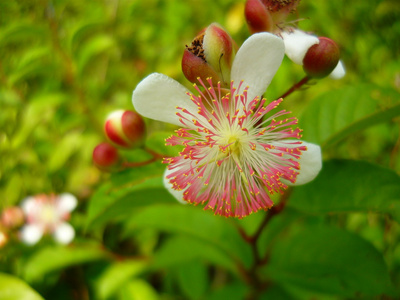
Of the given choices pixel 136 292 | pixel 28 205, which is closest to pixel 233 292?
pixel 136 292

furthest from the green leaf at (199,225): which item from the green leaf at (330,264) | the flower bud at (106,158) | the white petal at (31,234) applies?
the white petal at (31,234)

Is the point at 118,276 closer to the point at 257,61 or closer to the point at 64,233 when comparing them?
the point at 64,233

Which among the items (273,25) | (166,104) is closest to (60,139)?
(166,104)

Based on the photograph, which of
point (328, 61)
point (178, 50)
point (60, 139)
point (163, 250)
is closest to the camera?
point (328, 61)

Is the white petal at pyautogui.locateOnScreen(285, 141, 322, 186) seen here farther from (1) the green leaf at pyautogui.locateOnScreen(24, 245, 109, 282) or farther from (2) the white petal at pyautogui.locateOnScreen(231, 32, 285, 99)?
(1) the green leaf at pyautogui.locateOnScreen(24, 245, 109, 282)

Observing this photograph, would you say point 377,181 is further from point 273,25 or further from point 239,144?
point 273,25

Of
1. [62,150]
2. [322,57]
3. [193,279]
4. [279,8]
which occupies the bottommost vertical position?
[193,279]
